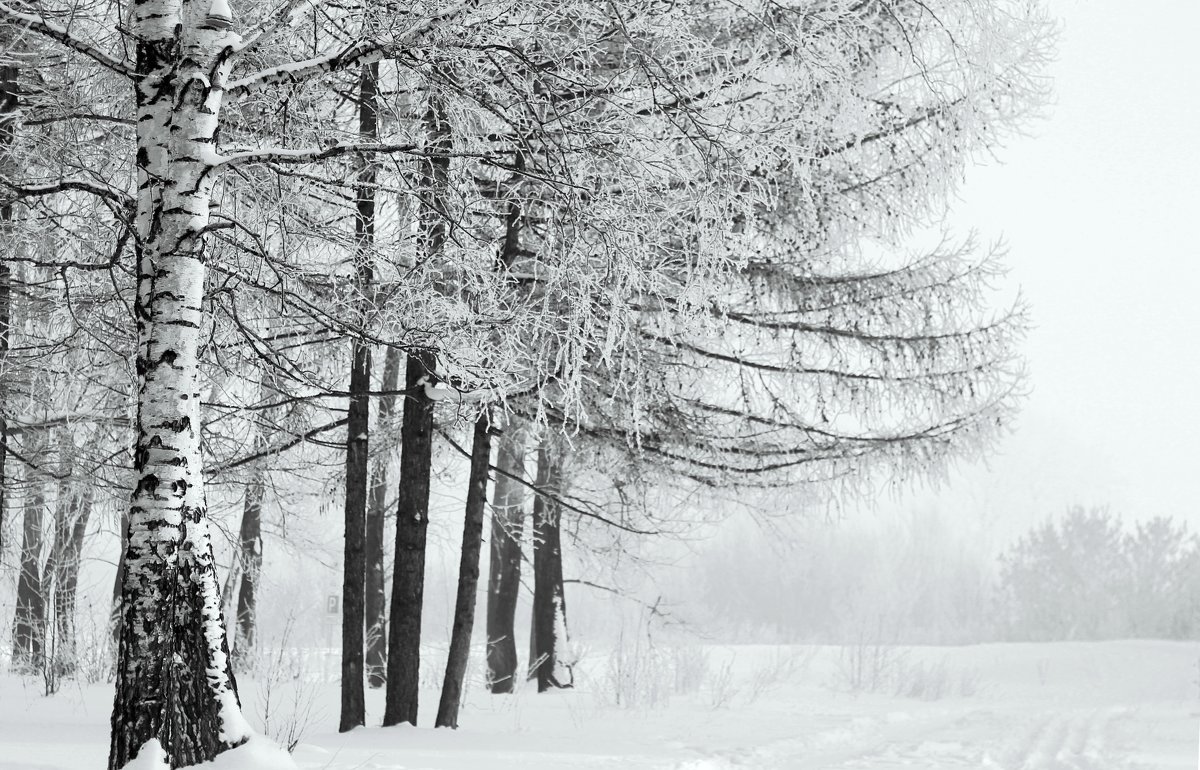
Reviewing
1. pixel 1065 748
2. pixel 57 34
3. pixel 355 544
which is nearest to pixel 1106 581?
pixel 1065 748

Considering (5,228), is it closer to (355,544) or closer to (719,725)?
(355,544)

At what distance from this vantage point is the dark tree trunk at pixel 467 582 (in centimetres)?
823

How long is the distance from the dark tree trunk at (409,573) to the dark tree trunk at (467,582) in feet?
0.98

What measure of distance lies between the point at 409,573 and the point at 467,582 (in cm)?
52

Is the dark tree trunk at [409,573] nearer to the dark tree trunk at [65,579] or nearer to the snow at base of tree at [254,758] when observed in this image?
the dark tree trunk at [65,579]

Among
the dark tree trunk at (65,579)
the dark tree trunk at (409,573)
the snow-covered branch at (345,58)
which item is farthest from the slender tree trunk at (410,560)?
the snow-covered branch at (345,58)

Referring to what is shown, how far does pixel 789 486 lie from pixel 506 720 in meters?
3.54

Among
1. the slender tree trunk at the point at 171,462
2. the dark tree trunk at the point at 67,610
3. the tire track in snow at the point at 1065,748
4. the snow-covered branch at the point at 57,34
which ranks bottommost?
the tire track in snow at the point at 1065,748

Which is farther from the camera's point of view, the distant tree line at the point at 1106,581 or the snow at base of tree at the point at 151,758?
the distant tree line at the point at 1106,581

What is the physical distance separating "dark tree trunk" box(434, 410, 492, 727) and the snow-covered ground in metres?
0.27

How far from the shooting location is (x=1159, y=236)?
9.73 m

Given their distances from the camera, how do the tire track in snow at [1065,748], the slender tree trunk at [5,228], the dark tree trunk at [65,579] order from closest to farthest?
the slender tree trunk at [5,228], the tire track in snow at [1065,748], the dark tree trunk at [65,579]

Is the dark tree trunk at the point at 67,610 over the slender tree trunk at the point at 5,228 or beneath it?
beneath

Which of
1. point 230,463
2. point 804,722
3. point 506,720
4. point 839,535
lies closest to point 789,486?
point 804,722
